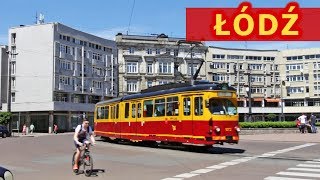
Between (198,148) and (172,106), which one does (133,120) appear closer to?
(172,106)

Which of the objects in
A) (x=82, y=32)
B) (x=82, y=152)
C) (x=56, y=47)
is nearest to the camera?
(x=82, y=152)

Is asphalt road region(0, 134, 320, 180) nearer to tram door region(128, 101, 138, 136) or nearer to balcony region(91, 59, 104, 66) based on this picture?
tram door region(128, 101, 138, 136)

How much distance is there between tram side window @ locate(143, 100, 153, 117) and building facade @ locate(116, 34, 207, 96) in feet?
215

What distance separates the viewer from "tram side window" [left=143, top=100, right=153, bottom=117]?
26.6 meters

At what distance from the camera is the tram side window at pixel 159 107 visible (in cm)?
2533

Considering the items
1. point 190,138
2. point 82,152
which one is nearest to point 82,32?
point 190,138

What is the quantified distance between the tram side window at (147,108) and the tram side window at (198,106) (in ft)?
14.1

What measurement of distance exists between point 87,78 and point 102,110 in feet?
166

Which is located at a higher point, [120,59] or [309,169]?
[120,59]

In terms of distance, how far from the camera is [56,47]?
76312mm

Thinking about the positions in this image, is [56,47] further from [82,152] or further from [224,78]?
[82,152]

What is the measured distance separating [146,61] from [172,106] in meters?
71.3

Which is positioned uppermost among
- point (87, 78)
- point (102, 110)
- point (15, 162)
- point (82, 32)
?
point (82, 32)

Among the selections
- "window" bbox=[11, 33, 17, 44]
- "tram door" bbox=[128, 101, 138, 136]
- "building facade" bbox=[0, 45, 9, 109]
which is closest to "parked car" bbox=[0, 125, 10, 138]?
"building facade" bbox=[0, 45, 9, 109]
